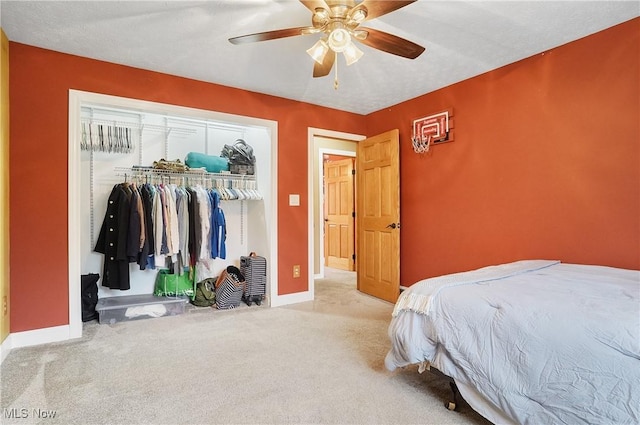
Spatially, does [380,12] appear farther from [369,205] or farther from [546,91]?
[369,205]

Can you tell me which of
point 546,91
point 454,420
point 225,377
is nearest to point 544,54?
point 546,91

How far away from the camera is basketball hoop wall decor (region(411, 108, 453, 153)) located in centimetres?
360

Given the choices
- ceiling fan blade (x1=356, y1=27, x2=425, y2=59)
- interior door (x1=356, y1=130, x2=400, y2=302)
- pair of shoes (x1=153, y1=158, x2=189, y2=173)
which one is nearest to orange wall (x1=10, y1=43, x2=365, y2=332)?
pair of shoes (x1=153, y1=158, x2=189, y2=173)

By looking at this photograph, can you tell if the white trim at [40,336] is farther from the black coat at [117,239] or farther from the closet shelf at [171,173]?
the closet shelf at [171,173]

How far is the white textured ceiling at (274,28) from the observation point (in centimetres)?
220

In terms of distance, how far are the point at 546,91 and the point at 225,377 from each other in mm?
3337

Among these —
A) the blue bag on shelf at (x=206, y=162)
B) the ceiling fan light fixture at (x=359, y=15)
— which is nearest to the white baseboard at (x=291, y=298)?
the blue bag on shelf at (x=206, y=162)

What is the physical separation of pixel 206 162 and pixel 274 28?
6.50ft

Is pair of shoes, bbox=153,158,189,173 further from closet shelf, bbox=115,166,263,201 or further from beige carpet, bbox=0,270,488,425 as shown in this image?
beige carpet, bbox=0,270,488,425

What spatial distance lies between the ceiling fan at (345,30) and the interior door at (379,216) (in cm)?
198

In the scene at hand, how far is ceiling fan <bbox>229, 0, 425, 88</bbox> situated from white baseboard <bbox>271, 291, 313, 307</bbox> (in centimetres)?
267

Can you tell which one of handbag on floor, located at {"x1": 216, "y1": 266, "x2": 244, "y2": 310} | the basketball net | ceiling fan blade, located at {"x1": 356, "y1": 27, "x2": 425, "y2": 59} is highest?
ceiling fan blade, located at {"x1": 356, "y1": 27, "x2": 425, "y2": 59}

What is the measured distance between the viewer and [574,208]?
2660mm

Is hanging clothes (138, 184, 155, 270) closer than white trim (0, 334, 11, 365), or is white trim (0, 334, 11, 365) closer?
white trim (0, 334, 11, 365)
